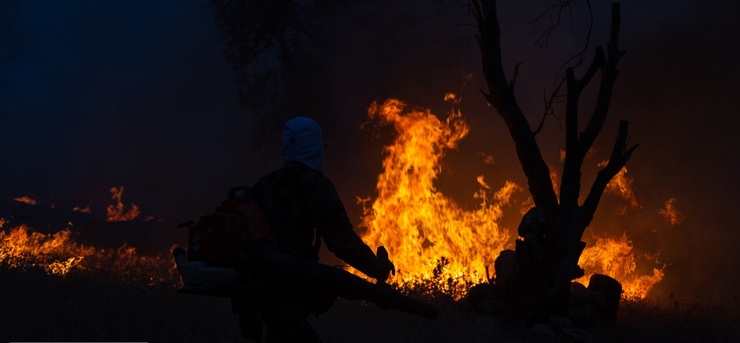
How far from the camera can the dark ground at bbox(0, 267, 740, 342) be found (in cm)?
820

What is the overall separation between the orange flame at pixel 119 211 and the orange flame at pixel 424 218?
34.3ft

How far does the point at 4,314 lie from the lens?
8.42m

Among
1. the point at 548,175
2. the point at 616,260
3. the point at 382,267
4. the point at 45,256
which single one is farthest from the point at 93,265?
the point at 616,260

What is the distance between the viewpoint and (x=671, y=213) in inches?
717

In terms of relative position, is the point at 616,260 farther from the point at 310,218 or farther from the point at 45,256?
the point at 310,218

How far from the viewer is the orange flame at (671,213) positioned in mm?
18188

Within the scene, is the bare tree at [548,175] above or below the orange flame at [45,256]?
above

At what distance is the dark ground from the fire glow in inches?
150

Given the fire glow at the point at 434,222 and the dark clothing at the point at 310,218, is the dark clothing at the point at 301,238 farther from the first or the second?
the fire glow at the point at 434,222

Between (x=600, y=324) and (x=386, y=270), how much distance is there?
27.9ft

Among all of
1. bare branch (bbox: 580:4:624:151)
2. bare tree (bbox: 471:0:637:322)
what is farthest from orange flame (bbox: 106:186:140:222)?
bare branch (bbox: 580:4:624:151)

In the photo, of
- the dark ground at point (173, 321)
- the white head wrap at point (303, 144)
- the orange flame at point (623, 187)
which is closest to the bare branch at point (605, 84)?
the dark ground at point (173, 321)

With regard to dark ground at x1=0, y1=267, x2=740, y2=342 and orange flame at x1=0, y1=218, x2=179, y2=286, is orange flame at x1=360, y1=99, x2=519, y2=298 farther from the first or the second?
orange flame at x1=0, y1=218, x2=179, y2=286

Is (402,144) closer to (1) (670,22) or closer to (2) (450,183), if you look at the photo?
(2) (450,183)
